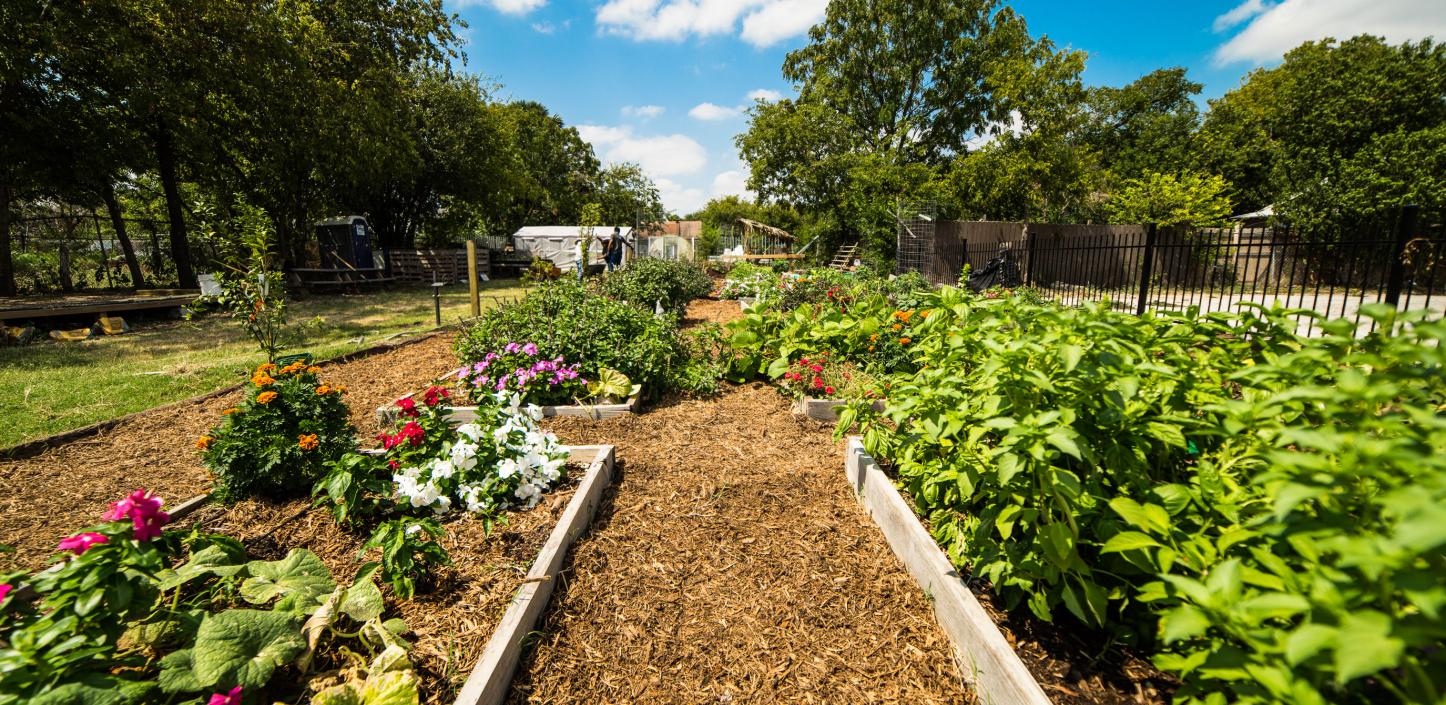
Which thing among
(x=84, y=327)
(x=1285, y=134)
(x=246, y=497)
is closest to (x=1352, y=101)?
(x=1285, y=134)

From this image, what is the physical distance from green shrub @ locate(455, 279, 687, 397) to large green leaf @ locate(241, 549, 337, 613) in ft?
9.01

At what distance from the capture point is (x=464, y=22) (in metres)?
20.4

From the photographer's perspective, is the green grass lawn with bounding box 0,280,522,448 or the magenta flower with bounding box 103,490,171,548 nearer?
the magenta flower with bounding box 103,490,171,548

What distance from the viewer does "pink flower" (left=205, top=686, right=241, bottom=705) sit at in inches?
55.5

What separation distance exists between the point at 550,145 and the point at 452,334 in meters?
34.0

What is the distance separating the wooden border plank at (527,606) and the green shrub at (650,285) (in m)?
6.12

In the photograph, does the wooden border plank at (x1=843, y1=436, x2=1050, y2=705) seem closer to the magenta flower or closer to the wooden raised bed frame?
the wooden raised bed frame

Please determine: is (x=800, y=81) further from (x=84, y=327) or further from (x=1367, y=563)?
(x=1367, y=563)

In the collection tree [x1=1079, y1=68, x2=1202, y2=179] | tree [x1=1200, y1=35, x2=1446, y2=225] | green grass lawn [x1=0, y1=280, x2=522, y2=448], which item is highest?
tree [x1=1079, y1=68, x2=1202, y2=179]

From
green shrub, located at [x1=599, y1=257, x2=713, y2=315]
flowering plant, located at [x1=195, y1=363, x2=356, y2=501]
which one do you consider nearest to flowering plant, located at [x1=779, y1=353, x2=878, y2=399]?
flowering plant, located at [x1=195, y1=363, x2=356, y2=501]

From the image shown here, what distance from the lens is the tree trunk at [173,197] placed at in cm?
1320

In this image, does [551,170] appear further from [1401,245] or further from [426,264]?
[1401,245]

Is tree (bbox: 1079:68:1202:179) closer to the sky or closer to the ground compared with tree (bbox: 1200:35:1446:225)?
closer to the sky

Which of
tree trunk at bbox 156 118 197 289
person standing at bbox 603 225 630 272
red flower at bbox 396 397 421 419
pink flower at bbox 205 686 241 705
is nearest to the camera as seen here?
pink flower at bbox 205 686 241 705
